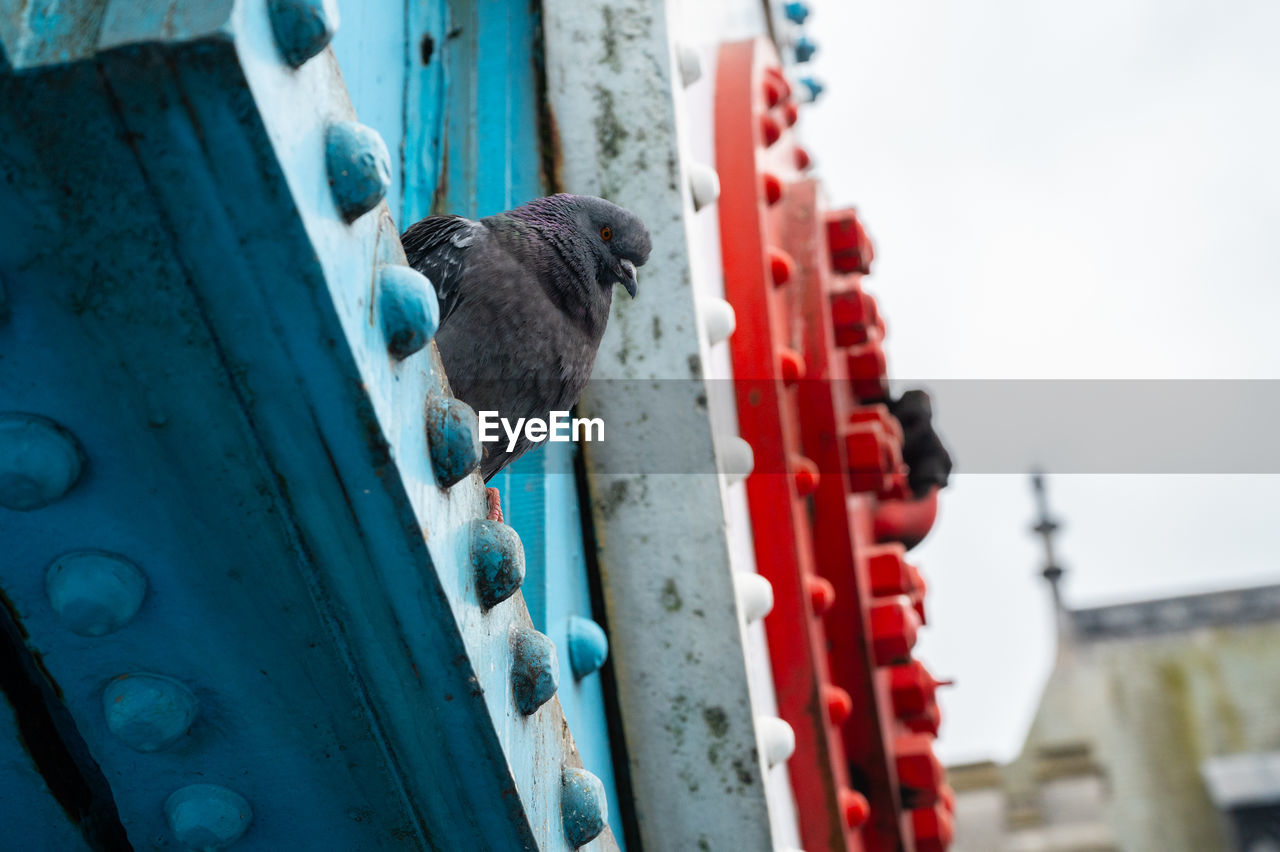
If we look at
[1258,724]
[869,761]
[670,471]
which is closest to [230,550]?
[670,471]

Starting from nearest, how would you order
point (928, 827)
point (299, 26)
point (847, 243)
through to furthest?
point (299, 26), point (928, 827), point (847, 243)

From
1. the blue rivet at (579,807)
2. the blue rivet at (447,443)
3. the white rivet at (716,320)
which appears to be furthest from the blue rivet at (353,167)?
the white rivet at (716,320)

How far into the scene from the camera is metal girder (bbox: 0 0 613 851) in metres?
1.20

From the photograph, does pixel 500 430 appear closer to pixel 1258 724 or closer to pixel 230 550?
pixel 230 550

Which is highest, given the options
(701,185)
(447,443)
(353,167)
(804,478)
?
(701,185)

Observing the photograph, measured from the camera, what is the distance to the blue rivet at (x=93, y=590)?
1.41 metres

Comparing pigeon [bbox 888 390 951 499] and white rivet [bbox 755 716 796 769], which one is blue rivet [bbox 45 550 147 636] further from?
pigeon [bbox 888 390 951 499]

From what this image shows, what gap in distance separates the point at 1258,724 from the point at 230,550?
3066 centimetres

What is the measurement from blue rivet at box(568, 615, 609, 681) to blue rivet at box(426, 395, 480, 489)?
1.04 meters

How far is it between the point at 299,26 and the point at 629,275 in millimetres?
1543

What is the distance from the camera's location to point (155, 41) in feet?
3.75

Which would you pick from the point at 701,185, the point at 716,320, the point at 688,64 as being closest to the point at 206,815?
the point at 716,320

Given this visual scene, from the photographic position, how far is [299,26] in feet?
4.13

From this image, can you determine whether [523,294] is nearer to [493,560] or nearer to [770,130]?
[493,560]
